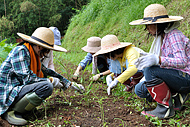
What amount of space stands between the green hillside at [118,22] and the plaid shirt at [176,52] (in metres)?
1.84

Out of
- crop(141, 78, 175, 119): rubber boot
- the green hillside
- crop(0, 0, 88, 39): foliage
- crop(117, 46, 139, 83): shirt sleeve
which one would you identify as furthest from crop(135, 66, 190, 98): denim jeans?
crop(0, 0, 88, 39): foliage

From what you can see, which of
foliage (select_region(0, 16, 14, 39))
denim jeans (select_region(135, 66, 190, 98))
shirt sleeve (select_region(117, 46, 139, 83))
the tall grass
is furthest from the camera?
foliage (select_region(0, 16, 14, 39))

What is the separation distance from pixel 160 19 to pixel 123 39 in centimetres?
333

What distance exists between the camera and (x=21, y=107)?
2.10m

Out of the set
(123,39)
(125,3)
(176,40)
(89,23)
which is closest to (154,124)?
(176,40)

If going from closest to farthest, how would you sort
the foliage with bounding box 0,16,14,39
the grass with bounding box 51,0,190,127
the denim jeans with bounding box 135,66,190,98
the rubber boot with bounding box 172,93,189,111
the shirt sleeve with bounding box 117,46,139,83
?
the denim jeans with bounding box 135,66,190,98 < the rubber boot with bounding box 172,93,189,111 < the shirt sleeve with bounding box 117,46,139,83 < the grass with bounding box 51,0,190,127 < the foliage with bounding box 0,16,14,39

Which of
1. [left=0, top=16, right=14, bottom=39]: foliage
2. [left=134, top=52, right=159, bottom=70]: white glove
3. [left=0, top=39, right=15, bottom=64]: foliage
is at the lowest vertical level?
[left=0, top=16, right=14, bottom=39]: foliage

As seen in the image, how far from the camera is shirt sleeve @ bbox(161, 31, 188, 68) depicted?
1.87m

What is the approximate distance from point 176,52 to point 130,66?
80 cm

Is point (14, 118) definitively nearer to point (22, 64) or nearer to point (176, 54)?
point (22, 64)

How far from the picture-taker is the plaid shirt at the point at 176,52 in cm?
187

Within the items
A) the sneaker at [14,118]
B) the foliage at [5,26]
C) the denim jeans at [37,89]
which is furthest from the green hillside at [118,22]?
the foliage at [5,26]

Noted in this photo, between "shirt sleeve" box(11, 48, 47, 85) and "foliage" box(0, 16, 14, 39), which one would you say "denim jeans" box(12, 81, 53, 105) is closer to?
"shirt sleeve" box(11, 48, 47, 85)

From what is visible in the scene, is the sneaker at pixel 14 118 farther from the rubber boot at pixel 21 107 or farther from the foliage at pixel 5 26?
the foliage at pixel 5 26
